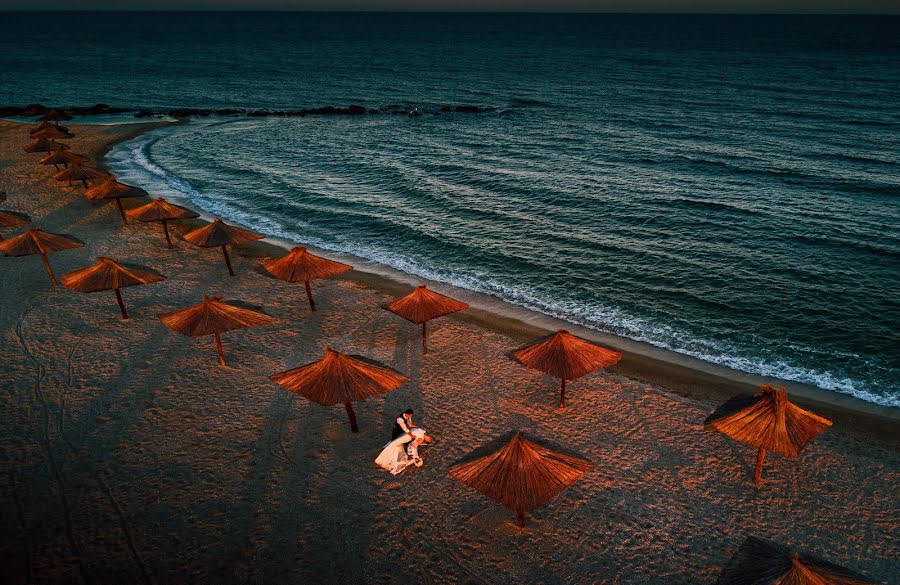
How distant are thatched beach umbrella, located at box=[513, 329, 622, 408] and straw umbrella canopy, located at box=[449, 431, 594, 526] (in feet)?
11.4

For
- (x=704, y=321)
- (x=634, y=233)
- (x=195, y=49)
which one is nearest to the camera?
(x=704, y=321)

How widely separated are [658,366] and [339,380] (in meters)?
10.9

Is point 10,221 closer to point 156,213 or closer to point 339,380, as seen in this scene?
point 156,213

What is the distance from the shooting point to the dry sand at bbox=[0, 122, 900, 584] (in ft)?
33.7

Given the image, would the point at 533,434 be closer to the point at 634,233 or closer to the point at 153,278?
the point at 153,278

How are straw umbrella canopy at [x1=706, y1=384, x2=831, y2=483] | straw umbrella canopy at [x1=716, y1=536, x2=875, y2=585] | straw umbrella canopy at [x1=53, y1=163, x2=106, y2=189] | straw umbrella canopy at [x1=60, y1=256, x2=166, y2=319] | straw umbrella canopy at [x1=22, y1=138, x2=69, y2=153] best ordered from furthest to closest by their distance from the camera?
straw umbrella canopy at [x1=22, y1=138, x2=69, y2=153]
straw umbrella canopy at [x1=53, y1=163, x2=106, y2=189]
straw umbrella canopy at [x1=60, y1=256, x2=166, y2=319]
straw umbrella canopy at [x1=706, y1=384, x2=831, y2=483]
straw umbrella canopy at [x1=716, y1=536, x2=875, y2=585]

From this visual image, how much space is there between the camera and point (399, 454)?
12.2m

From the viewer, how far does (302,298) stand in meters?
20.8

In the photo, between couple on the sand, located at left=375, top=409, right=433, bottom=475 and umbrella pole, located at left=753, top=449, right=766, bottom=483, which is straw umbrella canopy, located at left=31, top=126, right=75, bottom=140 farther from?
umbrella pole, located at left=753, top=449, right=766, bottom=483

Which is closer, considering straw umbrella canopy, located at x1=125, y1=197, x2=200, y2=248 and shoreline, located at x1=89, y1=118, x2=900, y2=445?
shoreline, located at x1=89, y1=118, x2=900, y2=445

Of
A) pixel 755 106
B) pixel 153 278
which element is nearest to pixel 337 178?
pixel 153 278

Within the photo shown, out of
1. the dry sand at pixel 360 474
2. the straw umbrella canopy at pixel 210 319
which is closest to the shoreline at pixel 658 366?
the dry sand at pixel 360 474

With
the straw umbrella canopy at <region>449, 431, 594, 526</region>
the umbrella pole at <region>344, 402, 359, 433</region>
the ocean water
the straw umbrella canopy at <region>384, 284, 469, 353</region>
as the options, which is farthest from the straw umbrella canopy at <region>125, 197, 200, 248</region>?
the straw umbrella canopy at <region>449, 431, 594, 526</region>

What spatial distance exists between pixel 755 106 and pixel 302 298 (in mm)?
55383
